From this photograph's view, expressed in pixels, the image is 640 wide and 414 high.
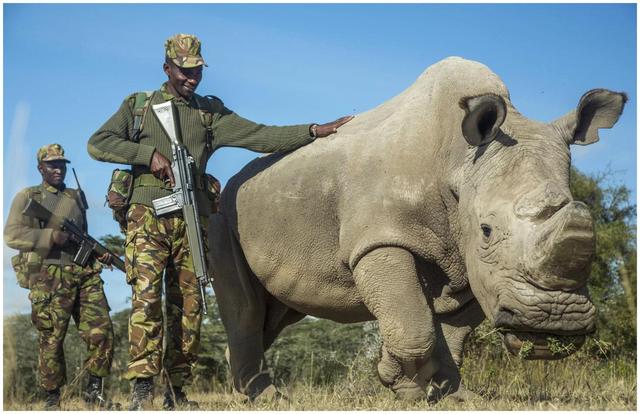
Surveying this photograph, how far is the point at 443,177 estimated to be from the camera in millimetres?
7953

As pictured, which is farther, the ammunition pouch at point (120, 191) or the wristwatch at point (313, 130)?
the wristwatch at point (313, 130)

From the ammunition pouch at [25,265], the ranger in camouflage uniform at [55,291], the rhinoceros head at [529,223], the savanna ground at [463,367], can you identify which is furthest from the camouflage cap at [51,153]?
the rhinoceros head at [529,223]

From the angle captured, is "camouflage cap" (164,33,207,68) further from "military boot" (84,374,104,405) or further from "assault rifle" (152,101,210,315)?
"military boot" (84,374,104,405)

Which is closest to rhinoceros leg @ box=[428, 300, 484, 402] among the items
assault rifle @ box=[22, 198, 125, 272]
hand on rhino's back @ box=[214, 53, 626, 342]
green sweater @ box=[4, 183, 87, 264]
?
hand on rhino's back @ box=[214, 53, 626, 342]

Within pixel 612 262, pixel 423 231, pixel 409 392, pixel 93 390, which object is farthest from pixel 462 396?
pixel 612 262

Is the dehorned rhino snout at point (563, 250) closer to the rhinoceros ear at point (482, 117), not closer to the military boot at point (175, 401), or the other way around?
the rhinoceros ear at point (482, 117)

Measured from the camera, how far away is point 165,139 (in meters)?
8.27

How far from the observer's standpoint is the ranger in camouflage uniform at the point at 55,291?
33.9ft

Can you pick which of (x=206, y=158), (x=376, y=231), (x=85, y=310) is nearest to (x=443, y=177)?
(x=376, y=231)

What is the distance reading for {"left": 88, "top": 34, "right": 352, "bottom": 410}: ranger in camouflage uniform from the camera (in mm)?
7887

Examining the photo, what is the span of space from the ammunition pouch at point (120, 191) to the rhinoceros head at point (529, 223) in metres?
2.63

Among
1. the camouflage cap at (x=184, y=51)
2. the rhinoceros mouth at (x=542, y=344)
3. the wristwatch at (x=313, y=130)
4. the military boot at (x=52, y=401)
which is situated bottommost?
the military boot at (x=52, y=401)

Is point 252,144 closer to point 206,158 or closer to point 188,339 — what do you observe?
point 206,158

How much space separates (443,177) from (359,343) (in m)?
10.3
